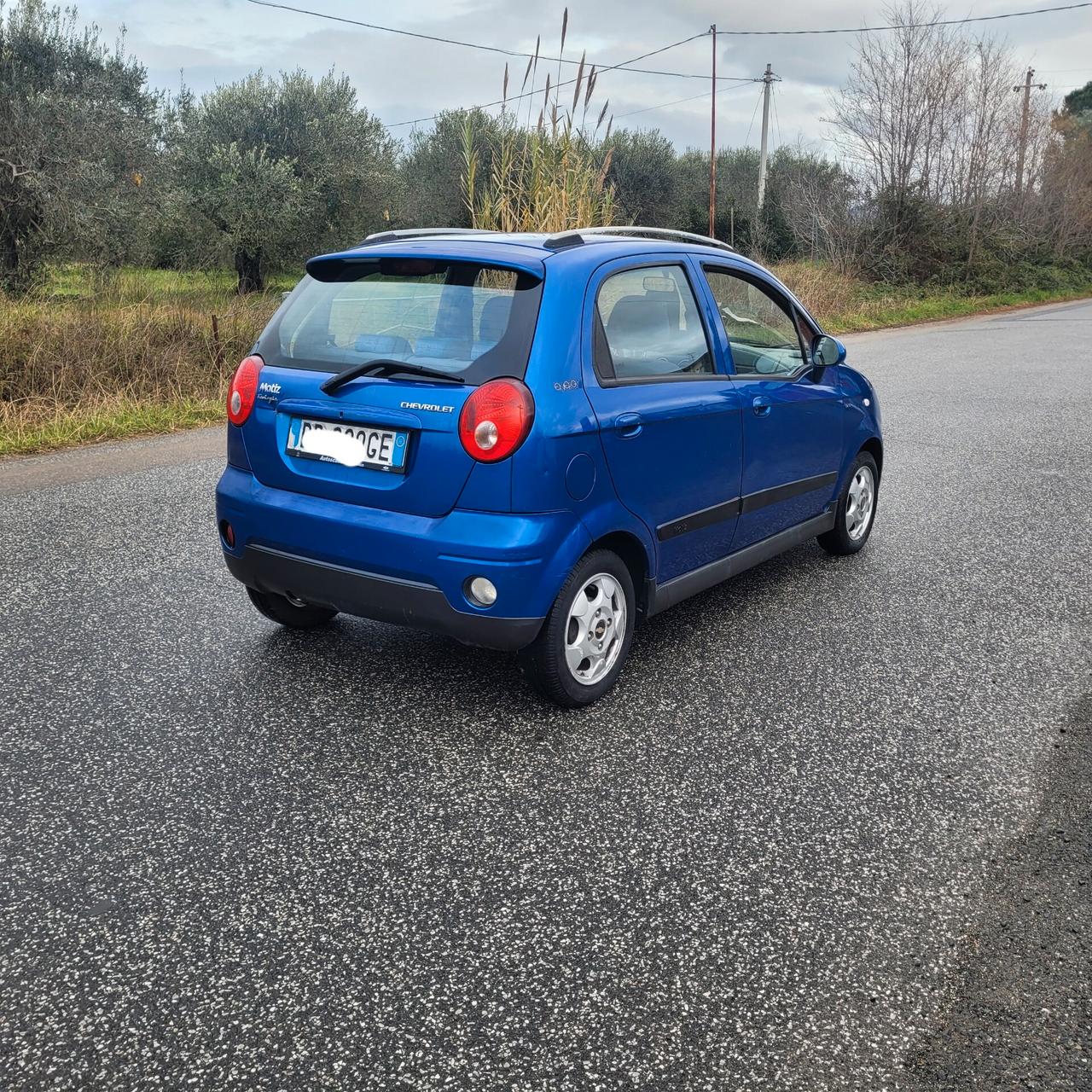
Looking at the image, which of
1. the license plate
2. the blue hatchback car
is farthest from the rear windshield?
the license plate

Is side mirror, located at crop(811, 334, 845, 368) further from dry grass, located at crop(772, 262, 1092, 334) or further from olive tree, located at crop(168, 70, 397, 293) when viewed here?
olive tree, located at crop(168, 70, 397, 293)

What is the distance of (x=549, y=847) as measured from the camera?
2.91m

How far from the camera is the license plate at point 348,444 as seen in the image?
11.7ft

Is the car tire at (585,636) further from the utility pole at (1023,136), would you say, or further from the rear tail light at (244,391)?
the utility pole at (1023,136)

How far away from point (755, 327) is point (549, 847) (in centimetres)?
288

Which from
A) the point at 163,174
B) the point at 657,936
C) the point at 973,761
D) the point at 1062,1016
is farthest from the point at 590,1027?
the point at 163,174

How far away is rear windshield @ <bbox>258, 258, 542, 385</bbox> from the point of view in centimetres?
354

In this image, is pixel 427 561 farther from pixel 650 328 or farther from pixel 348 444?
pixel 650 328

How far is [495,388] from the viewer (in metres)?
3.43

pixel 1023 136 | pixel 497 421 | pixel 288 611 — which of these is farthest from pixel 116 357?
pixel 1023 136

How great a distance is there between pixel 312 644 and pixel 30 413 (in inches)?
250

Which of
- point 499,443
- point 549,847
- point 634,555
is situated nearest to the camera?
point 549,847

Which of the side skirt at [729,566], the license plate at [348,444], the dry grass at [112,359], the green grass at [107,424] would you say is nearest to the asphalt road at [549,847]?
the side skirt at [729,566]

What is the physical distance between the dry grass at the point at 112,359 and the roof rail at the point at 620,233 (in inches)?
252
